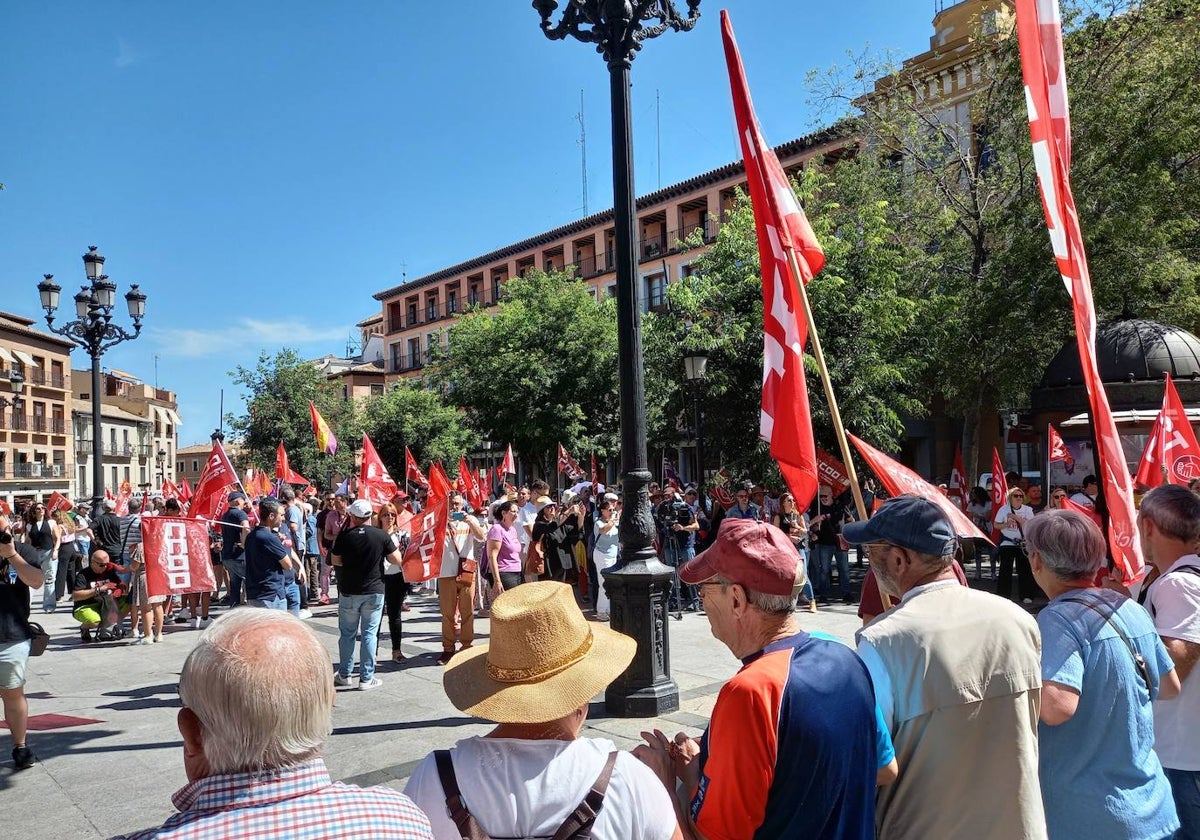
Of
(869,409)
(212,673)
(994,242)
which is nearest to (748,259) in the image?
(869,409)

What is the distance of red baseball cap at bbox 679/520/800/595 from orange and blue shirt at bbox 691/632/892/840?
0.21 meters

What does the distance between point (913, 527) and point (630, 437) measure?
4.37 m

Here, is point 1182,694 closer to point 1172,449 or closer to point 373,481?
point 1172,449

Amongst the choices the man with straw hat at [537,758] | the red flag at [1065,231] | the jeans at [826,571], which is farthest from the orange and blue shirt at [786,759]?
the jeans at [826,571]

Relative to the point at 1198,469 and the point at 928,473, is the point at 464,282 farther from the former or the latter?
the point at 1198,469

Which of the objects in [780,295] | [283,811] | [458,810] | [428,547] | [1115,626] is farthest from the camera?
[428,547]

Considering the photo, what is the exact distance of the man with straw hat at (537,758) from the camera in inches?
73.7

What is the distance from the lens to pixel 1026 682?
2.29 m

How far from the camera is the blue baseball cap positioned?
2479 millimetres

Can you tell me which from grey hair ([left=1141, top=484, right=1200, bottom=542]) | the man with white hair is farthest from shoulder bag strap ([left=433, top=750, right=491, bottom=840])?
grey hair ([left=1141, top=484, right=1200, bottom=542])

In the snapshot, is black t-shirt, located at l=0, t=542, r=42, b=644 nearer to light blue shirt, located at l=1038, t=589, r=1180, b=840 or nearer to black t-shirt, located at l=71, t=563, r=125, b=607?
black t-shirt, located at l=71, t=563, r=125, b=607

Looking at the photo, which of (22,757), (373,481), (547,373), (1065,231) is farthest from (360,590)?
(547,373)

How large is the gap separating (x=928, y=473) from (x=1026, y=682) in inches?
1375

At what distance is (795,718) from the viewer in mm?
1938
